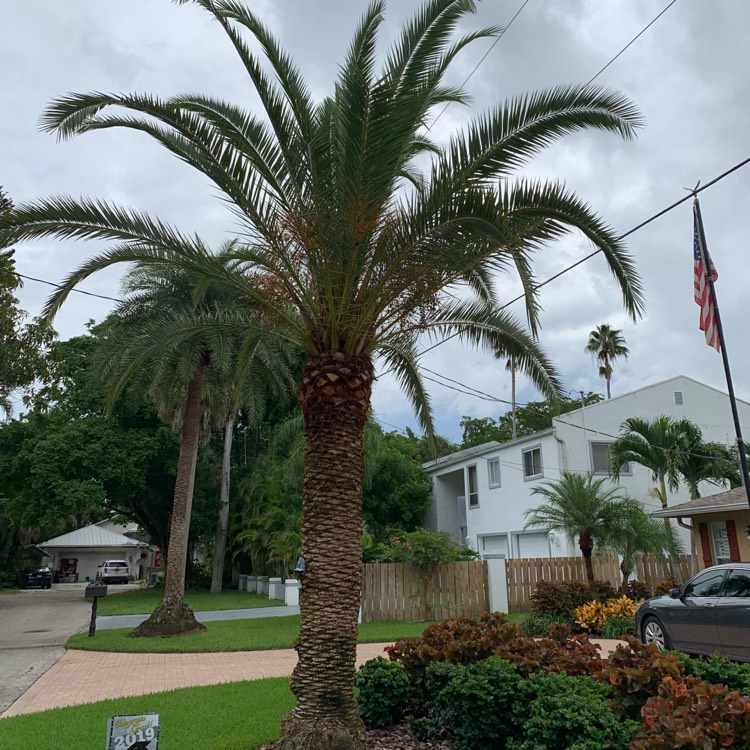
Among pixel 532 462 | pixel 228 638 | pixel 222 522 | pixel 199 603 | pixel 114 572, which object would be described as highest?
pixel 532 462

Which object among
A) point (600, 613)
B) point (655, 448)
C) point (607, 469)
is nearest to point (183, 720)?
point (600, 613)

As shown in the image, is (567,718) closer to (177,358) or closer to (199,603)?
(177,358)

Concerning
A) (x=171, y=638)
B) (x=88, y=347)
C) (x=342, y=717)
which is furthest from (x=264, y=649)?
(x=88, y=347)

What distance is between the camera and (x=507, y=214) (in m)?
6.86

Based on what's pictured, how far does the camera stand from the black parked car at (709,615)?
9734 mm

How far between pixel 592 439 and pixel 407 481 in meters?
8.65

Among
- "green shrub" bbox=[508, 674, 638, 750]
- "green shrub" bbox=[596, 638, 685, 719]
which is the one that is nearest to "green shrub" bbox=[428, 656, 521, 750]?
"green shrub" bbox=[508, 674, 638, 750]

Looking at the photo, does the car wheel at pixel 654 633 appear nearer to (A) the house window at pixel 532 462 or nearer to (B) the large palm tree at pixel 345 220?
(B) the large palm tree at pixel 345 220

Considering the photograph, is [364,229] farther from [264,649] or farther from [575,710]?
[264,649]

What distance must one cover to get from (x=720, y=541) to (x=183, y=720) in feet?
52.2

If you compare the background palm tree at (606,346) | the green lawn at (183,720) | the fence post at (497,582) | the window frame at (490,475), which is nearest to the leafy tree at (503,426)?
the background palm tree at (606,346)

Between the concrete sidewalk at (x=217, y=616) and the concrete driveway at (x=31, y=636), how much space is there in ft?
2.60

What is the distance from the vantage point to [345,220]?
21.0 ft

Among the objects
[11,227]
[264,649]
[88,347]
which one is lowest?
[264,649]
